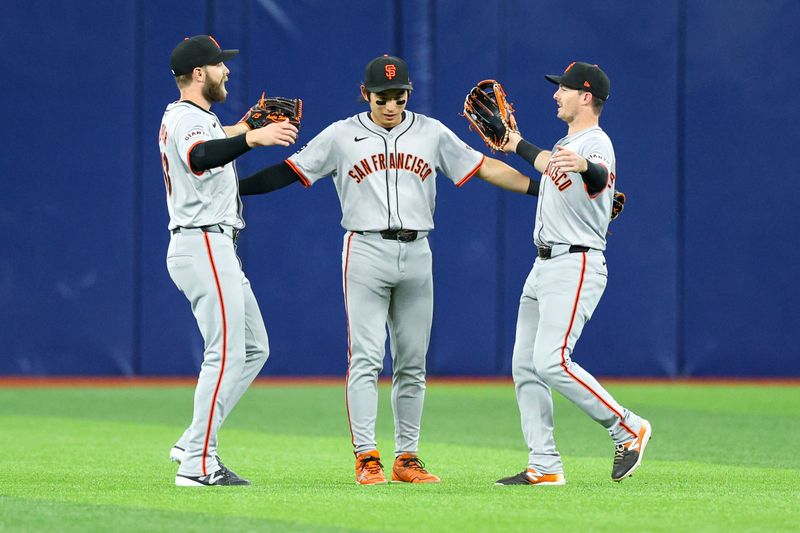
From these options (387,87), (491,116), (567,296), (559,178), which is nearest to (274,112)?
(387,87)

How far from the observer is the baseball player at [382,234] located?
6.17 meters

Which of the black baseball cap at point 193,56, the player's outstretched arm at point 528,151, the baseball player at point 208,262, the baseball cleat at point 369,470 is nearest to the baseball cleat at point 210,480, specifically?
the baseball player at point 208,262

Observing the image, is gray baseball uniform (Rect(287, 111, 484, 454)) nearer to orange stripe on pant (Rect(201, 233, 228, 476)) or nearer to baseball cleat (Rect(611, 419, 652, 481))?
orange stripe on pant (Rect(201, 233, 228, 476))

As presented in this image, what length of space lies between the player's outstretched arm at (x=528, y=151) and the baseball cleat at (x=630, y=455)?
126 cm

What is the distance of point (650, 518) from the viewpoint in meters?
4.90

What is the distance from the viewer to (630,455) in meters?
5.97

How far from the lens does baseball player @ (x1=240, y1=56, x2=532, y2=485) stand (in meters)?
6.17

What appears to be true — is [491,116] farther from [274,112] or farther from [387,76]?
[274,112]

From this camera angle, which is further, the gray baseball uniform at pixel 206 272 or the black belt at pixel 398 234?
the black belt at pixel 398 234

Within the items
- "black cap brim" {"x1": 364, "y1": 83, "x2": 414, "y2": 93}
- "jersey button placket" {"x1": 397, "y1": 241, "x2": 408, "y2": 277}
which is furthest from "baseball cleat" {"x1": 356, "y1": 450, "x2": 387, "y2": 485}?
"black cap brim" {"x1": 364, "y1": 83, "x2": 414, "y2": 93}

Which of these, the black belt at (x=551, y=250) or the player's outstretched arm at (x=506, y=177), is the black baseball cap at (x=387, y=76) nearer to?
the player's outstretched arm at (x=506, y=177)

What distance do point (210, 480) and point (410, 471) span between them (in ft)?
3.17

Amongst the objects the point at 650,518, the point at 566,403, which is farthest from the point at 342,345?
the point at 650,518

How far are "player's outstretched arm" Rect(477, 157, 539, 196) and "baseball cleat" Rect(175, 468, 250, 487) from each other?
186 centimetres
